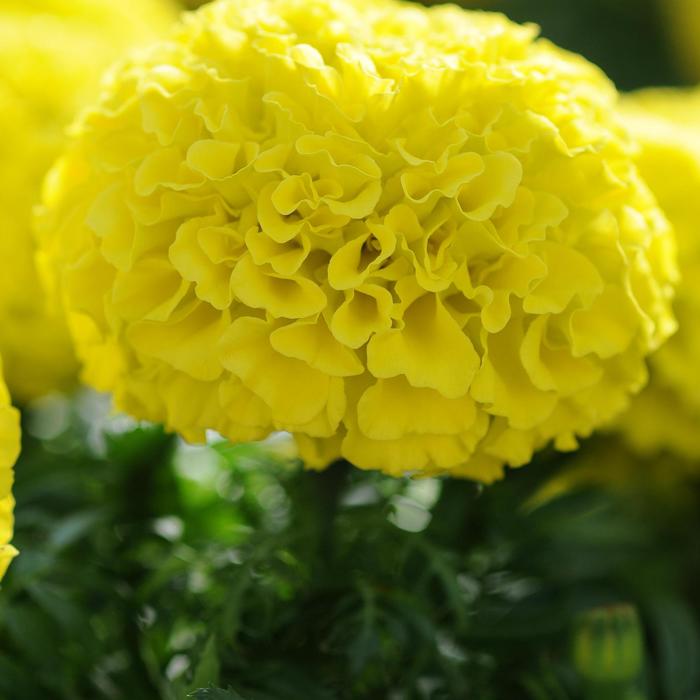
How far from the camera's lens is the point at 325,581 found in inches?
37.9

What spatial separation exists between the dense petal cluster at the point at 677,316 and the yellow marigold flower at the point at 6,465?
69 cm

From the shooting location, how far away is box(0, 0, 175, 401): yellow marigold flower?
49.1 inches

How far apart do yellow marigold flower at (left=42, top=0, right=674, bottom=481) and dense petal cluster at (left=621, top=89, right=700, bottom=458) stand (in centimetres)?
28

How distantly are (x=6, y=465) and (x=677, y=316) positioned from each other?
2.48 ft

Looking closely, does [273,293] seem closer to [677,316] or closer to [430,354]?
[430,354]

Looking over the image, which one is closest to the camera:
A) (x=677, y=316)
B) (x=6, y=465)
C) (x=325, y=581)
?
(x=6, y=465)

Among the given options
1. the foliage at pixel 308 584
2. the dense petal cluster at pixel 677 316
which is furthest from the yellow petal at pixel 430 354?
the dense petal cluster at pixel 677 316

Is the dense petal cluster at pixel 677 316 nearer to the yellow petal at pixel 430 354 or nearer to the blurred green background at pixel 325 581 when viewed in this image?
the blurred green background at pixel 325 581

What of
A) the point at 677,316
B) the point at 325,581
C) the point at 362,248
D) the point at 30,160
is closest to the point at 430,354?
the point at 362,248

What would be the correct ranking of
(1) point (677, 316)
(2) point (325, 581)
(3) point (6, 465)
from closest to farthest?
(3) point (6, 465) → (2) point (325, 581) → (1) point (677, 316)

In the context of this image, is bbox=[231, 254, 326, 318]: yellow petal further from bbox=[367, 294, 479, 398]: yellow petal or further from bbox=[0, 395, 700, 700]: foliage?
bbox=[0, 395, 700, 700]: foliage

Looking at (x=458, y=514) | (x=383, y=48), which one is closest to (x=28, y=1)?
(x=383, y=48)

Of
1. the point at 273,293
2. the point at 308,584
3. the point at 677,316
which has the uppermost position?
the point at 273,293

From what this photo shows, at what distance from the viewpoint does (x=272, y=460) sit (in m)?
1.11
